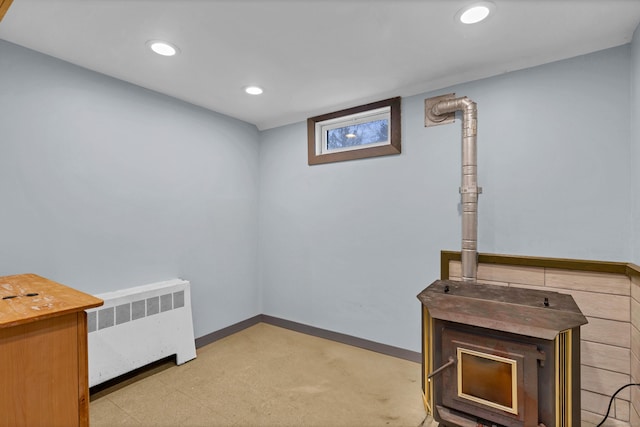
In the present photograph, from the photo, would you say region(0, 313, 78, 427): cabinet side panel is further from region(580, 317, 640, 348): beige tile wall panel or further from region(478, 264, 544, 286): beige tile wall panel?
region(580, 317, 640, 348): beige tile wall panel

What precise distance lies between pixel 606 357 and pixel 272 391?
2107 millimetres

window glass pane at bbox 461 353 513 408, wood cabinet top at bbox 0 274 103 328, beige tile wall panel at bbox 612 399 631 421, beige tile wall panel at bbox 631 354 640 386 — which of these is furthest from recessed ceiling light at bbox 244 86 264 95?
beige tile wall panel at bbox 612 399 631 421

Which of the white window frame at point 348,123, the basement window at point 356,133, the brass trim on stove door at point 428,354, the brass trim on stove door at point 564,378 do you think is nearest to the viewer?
the brass trim on stove door at point 564,378

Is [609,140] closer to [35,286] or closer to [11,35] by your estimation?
[35,286]

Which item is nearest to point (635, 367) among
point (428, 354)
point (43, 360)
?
point (428, 354)

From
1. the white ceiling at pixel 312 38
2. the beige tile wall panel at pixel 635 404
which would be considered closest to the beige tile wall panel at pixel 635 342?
the beige tile wall panel at pixel 635 404

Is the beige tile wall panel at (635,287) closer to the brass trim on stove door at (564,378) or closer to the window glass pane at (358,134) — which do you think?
the brass trim on stove door at (564,378)

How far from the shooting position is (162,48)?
1959 millimetres

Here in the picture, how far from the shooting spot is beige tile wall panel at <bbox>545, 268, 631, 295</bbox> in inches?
73.1

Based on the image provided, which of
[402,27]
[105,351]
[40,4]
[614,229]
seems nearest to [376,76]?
[402,27]

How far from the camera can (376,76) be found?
236cm

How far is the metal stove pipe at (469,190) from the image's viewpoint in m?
2.20

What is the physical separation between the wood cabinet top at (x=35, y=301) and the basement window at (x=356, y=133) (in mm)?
2222

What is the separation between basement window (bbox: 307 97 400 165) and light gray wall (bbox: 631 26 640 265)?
1.43 m
